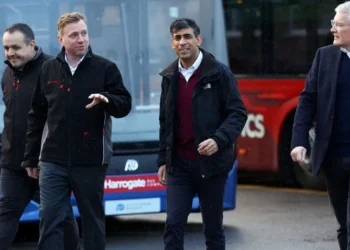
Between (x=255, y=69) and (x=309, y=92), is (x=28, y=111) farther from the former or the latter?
(x=255, y=69)

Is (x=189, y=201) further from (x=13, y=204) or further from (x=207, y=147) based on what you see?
(x=13, y=204)

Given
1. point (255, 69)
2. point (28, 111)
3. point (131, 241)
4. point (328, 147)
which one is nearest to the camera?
point (328, 147)

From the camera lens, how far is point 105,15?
34.8 ft

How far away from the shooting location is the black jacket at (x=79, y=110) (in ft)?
24.2

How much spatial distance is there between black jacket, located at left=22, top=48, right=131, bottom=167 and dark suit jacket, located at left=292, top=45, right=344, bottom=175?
1120mm

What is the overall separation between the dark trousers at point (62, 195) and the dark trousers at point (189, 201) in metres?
0.48

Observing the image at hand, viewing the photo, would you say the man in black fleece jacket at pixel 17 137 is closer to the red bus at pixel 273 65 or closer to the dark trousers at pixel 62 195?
the dark trousers at pixel 62 195

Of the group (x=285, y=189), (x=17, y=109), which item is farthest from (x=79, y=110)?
(x=285, y=189)

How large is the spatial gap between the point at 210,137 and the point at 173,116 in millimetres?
274

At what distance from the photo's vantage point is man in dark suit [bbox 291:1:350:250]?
696cm

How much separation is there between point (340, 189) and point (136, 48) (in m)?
4.01

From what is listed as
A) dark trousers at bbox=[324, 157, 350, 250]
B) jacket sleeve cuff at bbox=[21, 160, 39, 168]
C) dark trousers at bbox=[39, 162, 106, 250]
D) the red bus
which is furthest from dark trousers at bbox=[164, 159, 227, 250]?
the red bus

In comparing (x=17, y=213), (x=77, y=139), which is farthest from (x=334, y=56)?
(x=17, y=213)

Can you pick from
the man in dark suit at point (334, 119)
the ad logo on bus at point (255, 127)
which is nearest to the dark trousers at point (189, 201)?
the man in dark suit at point (334, 119)
